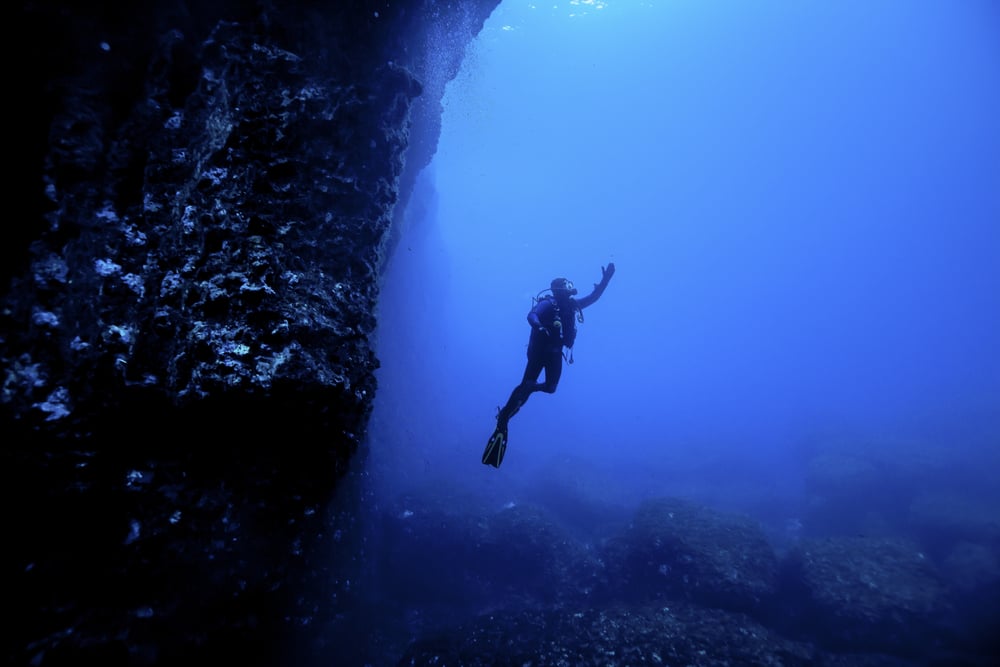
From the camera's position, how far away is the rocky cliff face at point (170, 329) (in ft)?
10.1

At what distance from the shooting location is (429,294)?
1165 inches

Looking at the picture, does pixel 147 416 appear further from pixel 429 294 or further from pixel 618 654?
pixel 429 294

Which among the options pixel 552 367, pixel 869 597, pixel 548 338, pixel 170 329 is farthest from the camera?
pixel 869 597

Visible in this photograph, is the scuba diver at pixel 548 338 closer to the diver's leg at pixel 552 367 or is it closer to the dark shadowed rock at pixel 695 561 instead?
the diver's leg at pixel 552 367

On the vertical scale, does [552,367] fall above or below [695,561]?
above

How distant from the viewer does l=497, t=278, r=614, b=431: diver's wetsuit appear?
7.46 m

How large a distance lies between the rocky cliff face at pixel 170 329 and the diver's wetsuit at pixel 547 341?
148 inches

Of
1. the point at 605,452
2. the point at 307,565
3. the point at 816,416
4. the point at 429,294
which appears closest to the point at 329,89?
the point at 307,565

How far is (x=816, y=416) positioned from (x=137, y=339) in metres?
56.2

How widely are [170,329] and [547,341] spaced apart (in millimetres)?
5613

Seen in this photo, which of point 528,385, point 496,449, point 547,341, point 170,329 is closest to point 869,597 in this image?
point 528,385

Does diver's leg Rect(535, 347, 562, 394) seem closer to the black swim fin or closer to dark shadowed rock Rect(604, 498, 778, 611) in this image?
the black swim fin

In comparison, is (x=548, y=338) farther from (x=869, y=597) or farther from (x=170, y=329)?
(x=869, y=597)

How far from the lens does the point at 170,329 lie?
3.36 m
